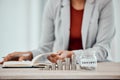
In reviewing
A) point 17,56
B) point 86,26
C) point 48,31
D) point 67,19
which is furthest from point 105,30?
point 17,56

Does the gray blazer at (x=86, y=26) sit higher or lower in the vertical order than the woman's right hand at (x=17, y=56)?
higher

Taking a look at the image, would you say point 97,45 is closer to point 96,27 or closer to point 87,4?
point 96,27

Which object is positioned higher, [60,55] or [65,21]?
[65,21]

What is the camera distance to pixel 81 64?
3.85 feet

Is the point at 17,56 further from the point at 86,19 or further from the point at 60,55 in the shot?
the point at 86,19

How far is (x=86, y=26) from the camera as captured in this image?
72.1 inches

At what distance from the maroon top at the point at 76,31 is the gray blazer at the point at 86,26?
0.10ft

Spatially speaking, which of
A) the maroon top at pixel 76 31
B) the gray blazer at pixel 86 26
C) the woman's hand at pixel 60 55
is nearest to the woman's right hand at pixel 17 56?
the gray blazer at pixel 86 26

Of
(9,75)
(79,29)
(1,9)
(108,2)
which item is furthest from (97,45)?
(1,9)

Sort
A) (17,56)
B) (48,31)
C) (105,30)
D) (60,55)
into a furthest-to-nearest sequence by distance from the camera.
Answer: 1. (48,31)
2. (105,30)
3. (17,56)
4. (60,55)

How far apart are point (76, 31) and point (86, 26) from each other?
83 millimetres

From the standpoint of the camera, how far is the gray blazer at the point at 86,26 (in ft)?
5.88

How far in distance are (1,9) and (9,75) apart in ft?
5.92

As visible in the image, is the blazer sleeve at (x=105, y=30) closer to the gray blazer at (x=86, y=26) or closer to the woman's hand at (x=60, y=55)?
the gray blazer at (x=86, y=26)
